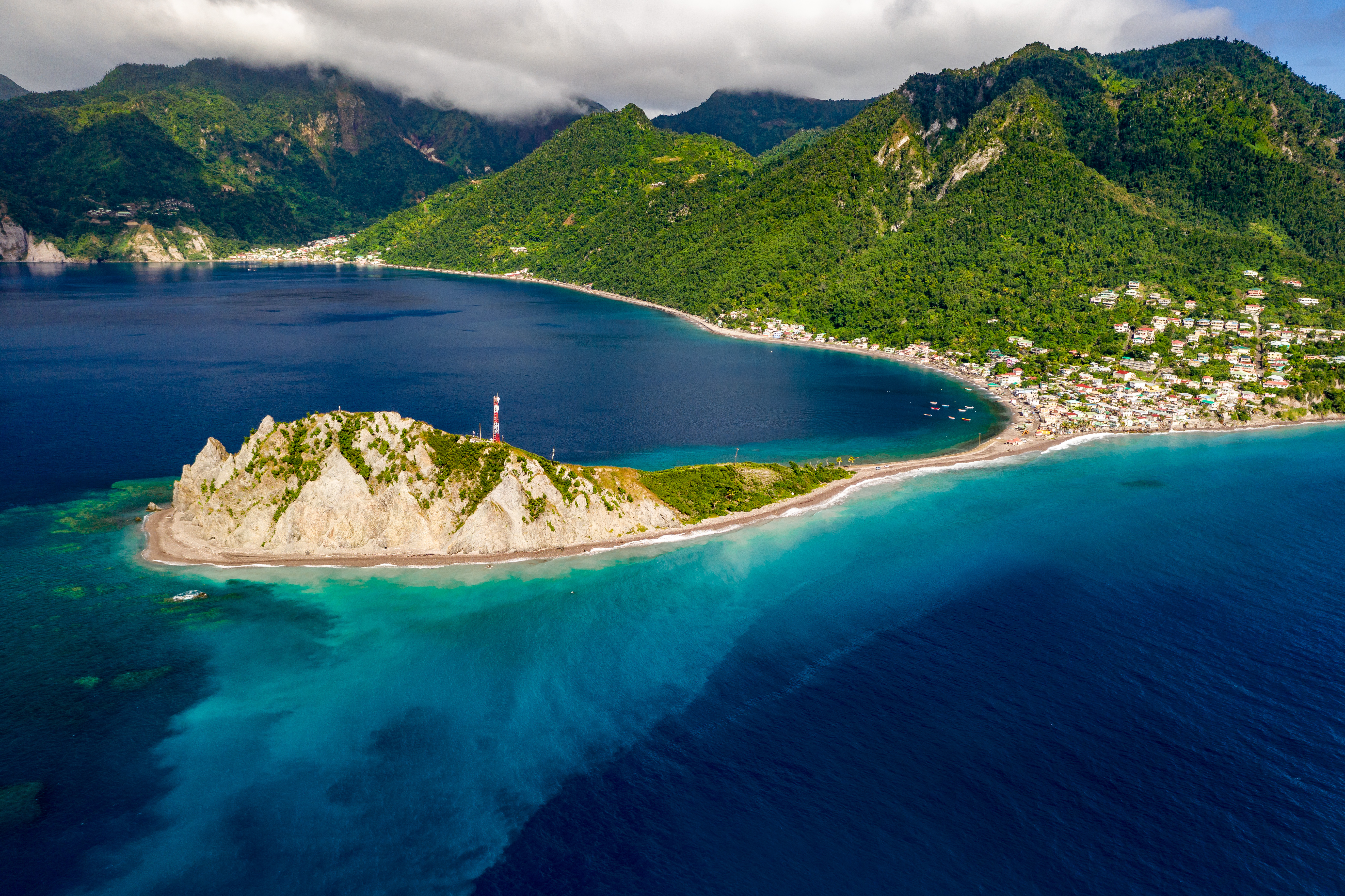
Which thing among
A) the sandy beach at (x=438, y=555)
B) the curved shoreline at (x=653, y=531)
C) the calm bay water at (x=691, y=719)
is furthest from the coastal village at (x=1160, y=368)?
the calm bay water at (x=691, y=719)

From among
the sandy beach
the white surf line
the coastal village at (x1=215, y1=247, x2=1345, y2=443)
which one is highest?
the coastal village at (x1=215, y1=247, x2=1345, y2=443)

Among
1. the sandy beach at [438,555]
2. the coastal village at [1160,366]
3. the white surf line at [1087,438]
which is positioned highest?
the coastal village at [1160,366]

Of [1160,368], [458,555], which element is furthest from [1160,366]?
[458,555]

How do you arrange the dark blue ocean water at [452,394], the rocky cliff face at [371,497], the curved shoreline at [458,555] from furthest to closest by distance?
the dark blue ocean water at [452,394], the rocky cliff face at [371,497], the curved shoreline at [458,555]

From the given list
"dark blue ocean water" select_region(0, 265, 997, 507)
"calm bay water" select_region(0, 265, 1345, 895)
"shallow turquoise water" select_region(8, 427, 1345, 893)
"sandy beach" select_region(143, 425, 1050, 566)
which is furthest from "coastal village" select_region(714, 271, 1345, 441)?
"shallow turquoise water" select_region(8, 427, 1345, 893)

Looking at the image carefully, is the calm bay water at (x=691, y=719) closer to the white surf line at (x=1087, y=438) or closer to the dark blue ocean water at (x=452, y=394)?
the dark blue ocean water at (x=452, y=394)

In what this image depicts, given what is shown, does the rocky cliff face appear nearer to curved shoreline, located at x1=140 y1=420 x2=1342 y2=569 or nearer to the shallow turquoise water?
curved shoreline, located at x1=140 y1=420 x2=1342 y2=569

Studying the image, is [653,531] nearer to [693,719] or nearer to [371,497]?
[371,497]
